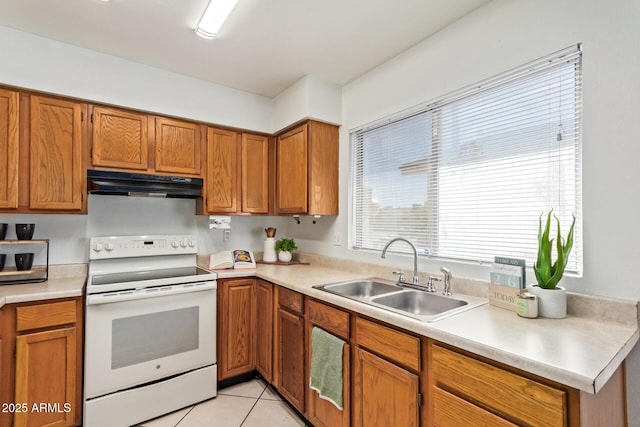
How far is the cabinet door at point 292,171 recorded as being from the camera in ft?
8.96

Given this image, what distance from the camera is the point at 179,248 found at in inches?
110

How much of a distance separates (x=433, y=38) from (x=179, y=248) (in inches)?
102

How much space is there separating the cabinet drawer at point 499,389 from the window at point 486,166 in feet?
2.42

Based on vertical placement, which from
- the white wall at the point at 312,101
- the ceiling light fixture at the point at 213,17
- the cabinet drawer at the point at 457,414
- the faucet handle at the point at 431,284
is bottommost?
the cabinet drawer at the point at 457,414

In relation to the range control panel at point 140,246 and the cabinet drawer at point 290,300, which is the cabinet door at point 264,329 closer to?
the cabinet drawer at point 290,300

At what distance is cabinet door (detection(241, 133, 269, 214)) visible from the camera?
2.98 meters

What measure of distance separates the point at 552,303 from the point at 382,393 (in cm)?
88

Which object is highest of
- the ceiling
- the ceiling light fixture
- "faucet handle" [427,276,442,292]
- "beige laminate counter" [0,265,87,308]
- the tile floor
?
the ceiling

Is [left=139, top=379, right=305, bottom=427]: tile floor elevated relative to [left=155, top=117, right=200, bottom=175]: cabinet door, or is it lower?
lower

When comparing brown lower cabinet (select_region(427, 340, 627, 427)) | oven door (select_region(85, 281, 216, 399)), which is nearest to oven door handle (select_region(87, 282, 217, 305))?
oven door (select_region(85, 281, 216, 399))

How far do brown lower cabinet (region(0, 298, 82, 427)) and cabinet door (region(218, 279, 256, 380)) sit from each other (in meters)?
0.89

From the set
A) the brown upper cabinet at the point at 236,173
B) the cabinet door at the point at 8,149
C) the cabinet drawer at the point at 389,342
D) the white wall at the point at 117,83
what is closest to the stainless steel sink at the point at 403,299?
the cabinet drawer at the point at 389,342

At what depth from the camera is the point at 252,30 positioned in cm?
204

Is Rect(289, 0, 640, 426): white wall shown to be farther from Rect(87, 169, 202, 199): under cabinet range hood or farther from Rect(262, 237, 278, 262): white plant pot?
Rect(87, 169, 202, 199): under cabinet range hood
